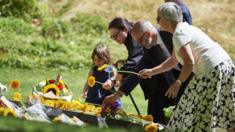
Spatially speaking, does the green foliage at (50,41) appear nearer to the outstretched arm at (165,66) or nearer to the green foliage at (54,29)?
the green foliage at (54,29)

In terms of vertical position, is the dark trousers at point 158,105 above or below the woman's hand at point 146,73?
below

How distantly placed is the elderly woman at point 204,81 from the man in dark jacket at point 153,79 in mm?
719

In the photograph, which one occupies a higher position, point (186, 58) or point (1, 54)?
point (186, 58)

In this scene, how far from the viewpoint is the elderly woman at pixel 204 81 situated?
5.05 metres

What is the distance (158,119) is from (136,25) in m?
1.17

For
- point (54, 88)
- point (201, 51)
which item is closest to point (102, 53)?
point (54, 88)

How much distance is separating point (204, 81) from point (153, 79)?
1.20 m

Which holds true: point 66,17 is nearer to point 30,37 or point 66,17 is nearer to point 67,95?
point 30,37

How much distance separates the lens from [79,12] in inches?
728

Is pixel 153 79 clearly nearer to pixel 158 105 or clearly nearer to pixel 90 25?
pixel 158 105

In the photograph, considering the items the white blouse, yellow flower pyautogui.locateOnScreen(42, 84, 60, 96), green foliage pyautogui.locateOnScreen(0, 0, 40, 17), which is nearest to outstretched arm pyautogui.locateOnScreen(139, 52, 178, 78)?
the white blouse

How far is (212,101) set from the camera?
507 cm

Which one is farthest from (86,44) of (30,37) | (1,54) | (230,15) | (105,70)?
(105,70)

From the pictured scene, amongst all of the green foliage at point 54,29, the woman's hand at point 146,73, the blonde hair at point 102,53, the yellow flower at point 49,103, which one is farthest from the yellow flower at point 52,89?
the green foliage at point 54,29
